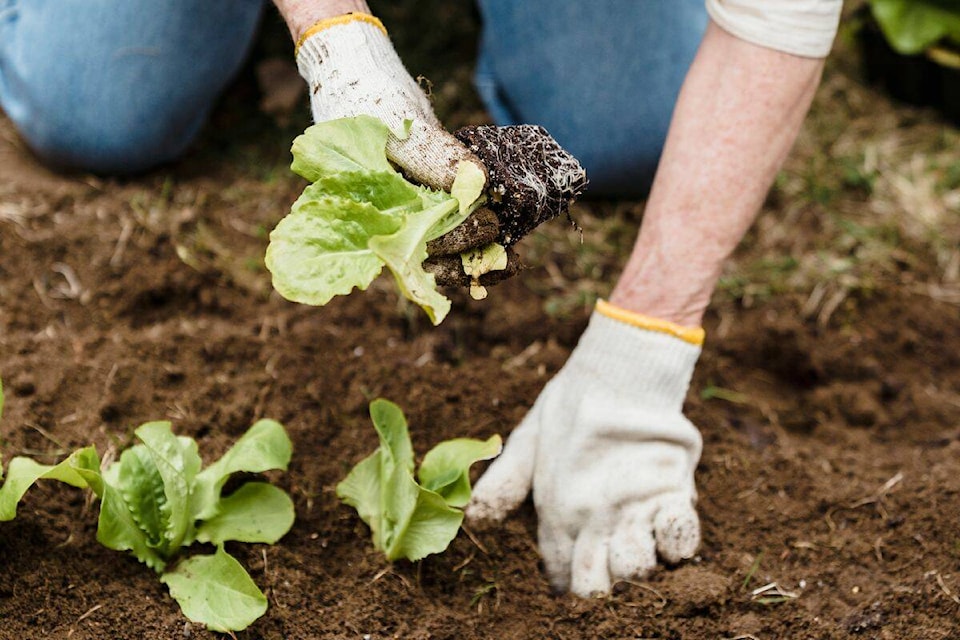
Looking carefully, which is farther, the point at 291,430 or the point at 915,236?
the point at 915,236

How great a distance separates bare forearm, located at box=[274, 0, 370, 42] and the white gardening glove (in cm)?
3

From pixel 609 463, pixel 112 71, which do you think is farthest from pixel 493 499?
pixel 112 71

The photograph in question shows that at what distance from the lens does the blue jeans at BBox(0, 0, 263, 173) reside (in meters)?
2.47

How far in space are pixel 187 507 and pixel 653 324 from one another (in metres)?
0.87

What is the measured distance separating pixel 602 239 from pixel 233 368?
1.10m

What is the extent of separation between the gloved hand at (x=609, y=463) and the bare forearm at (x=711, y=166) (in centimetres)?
8

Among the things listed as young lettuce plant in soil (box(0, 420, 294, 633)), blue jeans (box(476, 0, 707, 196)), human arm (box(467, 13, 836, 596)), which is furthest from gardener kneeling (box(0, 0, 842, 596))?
blue jeans (box(476, 0, 707, 196))

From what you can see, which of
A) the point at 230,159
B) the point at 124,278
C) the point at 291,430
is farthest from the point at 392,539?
the point at 230,159

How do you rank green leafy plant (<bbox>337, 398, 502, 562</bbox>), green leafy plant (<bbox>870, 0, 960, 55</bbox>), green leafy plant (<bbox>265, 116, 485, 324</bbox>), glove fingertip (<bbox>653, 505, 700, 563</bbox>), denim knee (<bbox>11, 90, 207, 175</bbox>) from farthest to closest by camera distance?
1. green leafy plant (<bbox>870, 0, 960, 55</bbox>)
2. denim knee (<bbox>11, 90, 207, 175</bbox>)
3. glove fingertip (<bbox>653, 505, 700, 563</bbox>)
4. green leafy plant (<bbox>337, 398, 502, 562</bbox>)
5. green leafy plant (<bbox>265, 116, 485, 324</bbox>)

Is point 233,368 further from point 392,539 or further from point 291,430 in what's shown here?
point 392,539

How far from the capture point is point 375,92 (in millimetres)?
1442

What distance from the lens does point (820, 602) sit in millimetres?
1608

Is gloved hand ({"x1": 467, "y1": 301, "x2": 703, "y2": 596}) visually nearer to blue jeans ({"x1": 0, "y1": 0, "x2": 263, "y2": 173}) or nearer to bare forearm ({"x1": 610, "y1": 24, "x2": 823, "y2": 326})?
bare forearm ({"x1": 610, "y1": 24, "x2": 823, "y2": 326})

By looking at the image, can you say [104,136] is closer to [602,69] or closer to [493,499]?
[602,69]
